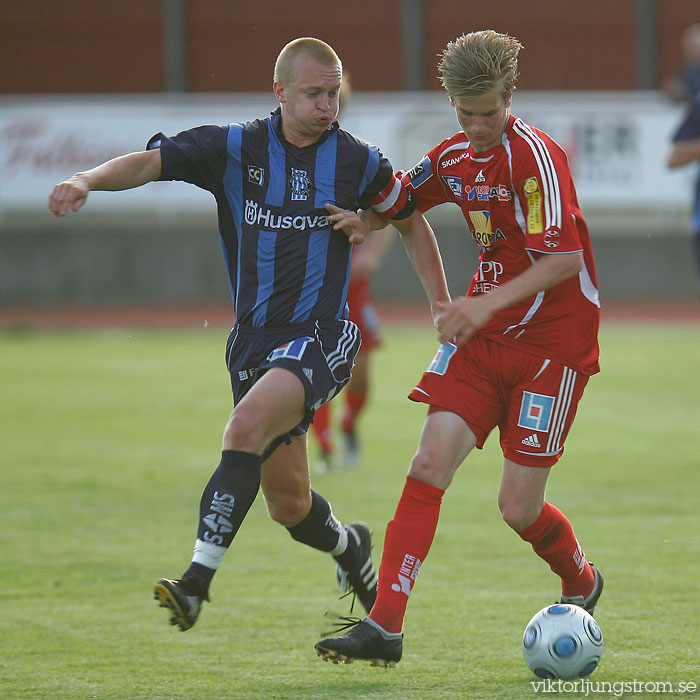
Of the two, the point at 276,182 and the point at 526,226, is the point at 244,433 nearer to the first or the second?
the point at 276,182

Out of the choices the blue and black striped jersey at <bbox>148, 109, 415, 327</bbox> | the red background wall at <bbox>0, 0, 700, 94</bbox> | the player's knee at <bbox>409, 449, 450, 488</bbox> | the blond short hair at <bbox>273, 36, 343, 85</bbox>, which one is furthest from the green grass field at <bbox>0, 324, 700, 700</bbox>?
the red background wall at <bbox>0, 0, 700, 94</bbox>

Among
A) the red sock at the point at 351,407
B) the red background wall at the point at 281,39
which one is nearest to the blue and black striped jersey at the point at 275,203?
the red sock at the point at 351,407

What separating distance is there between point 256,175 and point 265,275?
36cm

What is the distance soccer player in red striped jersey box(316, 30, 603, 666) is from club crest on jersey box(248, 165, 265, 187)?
633 millimetres

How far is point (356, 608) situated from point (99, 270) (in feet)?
54.6

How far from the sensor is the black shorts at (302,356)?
431cm

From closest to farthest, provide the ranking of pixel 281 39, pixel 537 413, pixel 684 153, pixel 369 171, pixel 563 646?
pixel 563 646 < pixel 537 413 < pixel 369 171 < pixel 684 153 < pixel 281 39

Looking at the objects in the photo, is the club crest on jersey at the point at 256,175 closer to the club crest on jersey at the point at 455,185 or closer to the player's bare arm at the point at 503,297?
the club crest on jersey at the point at 455,185

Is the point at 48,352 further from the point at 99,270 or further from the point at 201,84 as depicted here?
the point at 201,84

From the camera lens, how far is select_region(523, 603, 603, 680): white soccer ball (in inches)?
161

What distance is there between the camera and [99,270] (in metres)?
21.2

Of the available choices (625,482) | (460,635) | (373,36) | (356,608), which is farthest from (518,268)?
(373,36)

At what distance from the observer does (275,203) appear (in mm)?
4500
